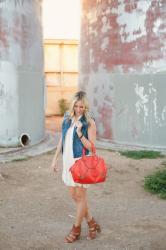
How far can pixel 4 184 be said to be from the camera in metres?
7.92

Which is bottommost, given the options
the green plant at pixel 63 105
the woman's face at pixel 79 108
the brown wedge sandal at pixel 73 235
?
the brown wedge sandal at pixel 73 235

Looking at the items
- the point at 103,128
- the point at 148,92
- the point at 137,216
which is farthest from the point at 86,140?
the point at 103,128

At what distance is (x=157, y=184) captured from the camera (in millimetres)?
7504

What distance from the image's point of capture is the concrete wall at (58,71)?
21.4 m

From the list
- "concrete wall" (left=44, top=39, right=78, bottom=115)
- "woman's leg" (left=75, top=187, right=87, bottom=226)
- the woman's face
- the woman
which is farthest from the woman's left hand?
"concrete wall" (left=44, top=39, right=78, bottom=115)

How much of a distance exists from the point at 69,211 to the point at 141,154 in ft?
14.7

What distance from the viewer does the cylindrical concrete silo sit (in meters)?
11.0

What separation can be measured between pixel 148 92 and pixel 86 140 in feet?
22.0

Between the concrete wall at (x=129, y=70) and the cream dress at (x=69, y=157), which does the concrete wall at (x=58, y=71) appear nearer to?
the concrete wall at (x=129, y=70)

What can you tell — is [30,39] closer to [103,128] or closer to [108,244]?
[103,128]

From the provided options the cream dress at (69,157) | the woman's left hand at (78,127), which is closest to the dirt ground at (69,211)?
the cream dress at (69,157)

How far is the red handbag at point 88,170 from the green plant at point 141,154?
5.72 meters

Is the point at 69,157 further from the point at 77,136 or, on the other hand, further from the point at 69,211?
the point at 69,211

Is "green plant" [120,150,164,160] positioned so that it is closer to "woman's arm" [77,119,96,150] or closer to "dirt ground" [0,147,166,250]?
"dirt ground" [0,147,166,250]
